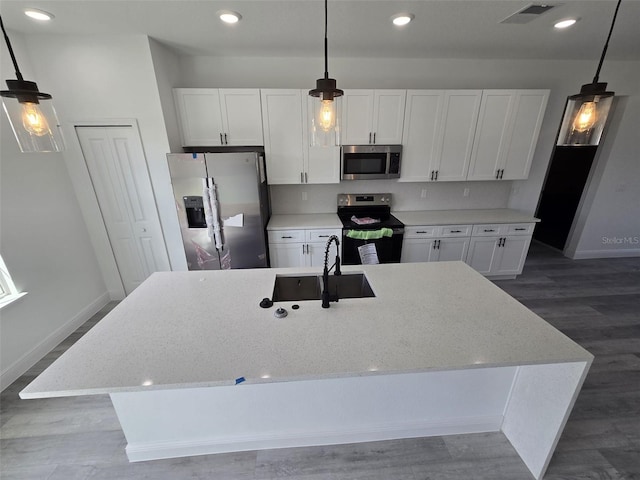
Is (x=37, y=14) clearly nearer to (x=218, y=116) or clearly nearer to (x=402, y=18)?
(x=218, y=116)

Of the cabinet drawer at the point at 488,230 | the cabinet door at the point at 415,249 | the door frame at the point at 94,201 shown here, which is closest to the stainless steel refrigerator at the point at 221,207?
the door frame at the point at 94,201

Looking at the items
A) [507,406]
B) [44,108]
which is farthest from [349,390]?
[44,108]

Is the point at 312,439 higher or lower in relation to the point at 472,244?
lower

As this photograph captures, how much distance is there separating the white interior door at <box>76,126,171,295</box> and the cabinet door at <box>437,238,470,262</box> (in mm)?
3418

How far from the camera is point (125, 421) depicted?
148 centimetres

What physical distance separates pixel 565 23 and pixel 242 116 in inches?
121

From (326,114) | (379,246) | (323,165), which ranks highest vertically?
(326,114)

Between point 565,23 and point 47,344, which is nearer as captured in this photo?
point 565,23

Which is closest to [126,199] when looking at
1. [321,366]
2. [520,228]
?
[321,366]

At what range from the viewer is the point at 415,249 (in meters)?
3.26

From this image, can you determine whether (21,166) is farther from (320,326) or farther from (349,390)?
(349,390)

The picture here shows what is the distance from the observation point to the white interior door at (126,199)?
8.82 feet

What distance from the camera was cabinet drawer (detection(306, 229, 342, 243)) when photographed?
3098mm

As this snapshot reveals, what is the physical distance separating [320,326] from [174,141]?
270 centimetres
